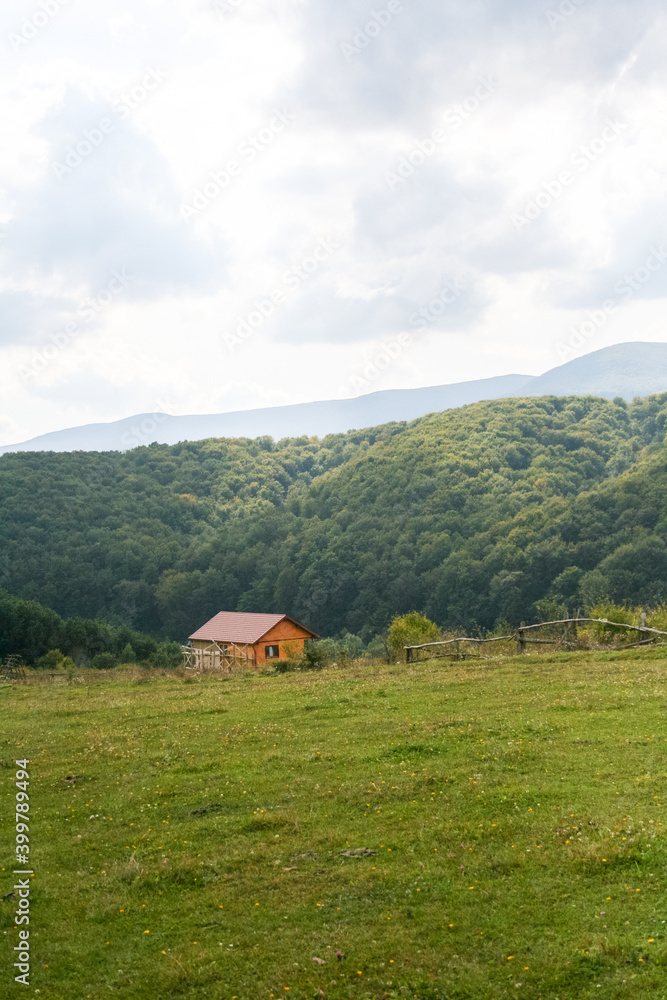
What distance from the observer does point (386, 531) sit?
126m

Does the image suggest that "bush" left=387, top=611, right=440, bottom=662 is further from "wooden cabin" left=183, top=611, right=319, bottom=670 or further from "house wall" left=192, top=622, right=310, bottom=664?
"house wall" left=192, top=622, right=310, bottom=664

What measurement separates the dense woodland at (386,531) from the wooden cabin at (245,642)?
3910 centimetres

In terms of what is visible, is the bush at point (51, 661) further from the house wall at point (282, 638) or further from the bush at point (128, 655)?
the house wall at point (282, 638)

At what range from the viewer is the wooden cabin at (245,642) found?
5966 centimetres

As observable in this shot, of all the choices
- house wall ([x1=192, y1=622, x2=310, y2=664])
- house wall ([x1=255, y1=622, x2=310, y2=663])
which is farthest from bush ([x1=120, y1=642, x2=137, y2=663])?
house wall ([x1=255, y1=622, x2=310, y2=663])

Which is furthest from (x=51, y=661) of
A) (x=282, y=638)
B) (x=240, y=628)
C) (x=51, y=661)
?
(x=282, y=638)

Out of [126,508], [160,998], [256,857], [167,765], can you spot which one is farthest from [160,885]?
[126,508]

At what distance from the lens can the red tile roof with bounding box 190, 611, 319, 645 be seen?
6050cm

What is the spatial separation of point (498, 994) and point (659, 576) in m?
88.1

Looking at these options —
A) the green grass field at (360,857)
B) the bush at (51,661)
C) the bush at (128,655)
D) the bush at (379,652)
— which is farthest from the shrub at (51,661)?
the green grass field at (360,857)

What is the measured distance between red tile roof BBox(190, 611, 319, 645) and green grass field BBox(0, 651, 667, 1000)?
42292 millimetres

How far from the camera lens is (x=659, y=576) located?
285ft

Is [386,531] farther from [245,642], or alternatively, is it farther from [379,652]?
[379,652]

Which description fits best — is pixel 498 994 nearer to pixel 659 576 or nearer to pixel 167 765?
pixel 167 765
